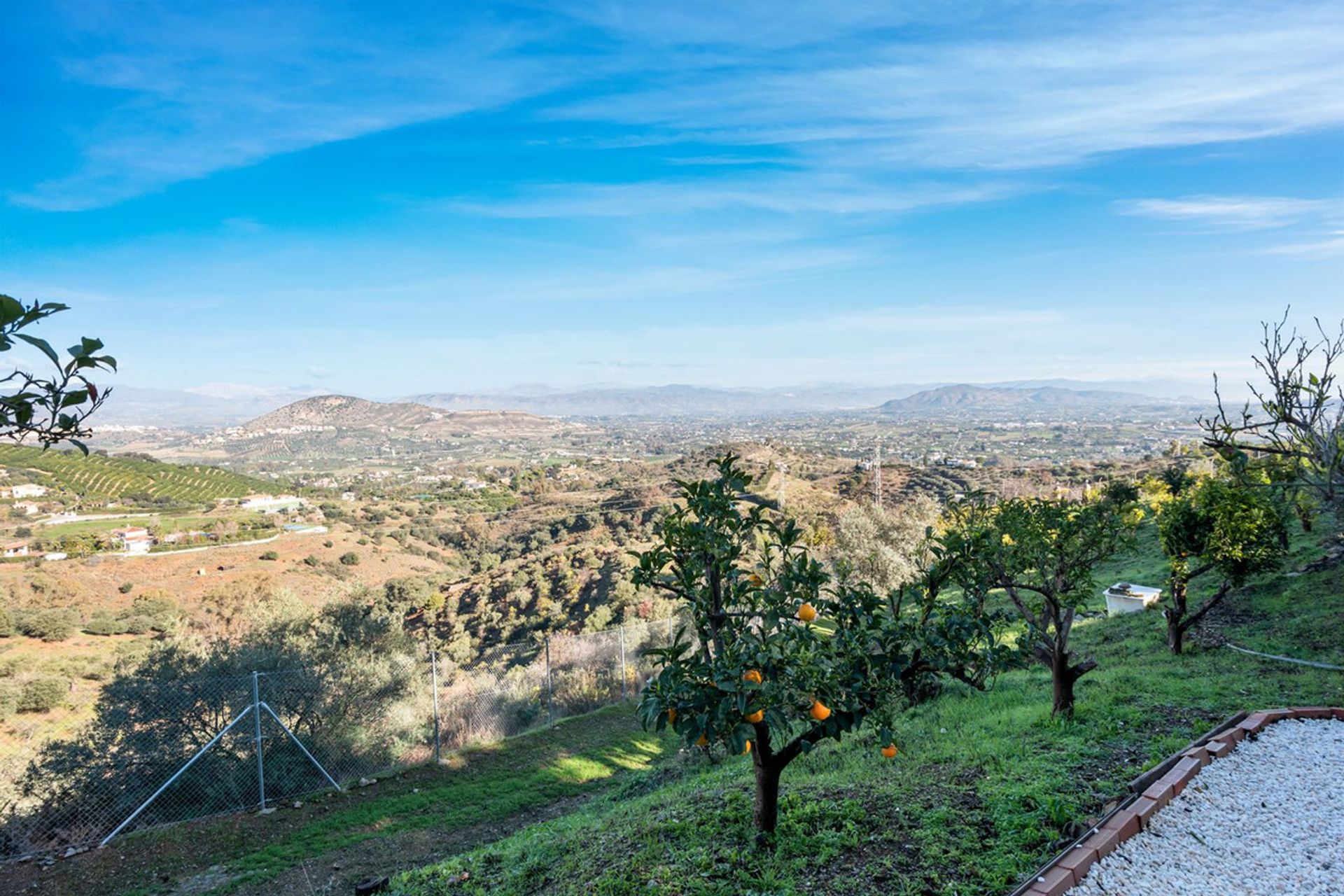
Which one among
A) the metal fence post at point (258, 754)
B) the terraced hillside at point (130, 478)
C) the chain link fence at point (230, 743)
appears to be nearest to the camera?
the chain link fence at point (230, 743)

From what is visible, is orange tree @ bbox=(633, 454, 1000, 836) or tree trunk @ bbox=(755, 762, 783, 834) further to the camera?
tree trunk @ bbox=(755, 762, 783, 834)

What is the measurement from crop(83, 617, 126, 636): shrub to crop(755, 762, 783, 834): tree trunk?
2573 cm

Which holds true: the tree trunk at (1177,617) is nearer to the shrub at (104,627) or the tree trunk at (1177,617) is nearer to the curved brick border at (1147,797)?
the curved brick border at (1147,797)

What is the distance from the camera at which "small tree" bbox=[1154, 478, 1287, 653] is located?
8.95m

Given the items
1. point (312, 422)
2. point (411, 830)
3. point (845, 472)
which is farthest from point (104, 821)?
point (312, 422)

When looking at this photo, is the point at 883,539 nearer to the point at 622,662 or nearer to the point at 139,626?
the point at 622,662

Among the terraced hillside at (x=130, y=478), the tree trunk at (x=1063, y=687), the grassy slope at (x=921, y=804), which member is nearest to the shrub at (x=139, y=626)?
the grassy slope at (x=921, y=804)

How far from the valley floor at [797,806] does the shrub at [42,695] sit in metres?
6.52

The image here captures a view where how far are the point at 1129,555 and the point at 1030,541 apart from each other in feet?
62.2

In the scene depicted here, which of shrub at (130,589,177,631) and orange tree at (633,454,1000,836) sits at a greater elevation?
orange tree at (633,454,1000,836)

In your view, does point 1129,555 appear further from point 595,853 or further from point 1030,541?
point 595,853

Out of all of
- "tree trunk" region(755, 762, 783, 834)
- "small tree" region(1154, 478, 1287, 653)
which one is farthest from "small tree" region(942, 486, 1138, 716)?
"tree trunk" region(755, 762, 783, 834)

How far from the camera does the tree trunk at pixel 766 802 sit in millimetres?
4262

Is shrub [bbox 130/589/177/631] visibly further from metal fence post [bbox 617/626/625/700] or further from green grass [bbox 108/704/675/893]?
green grass [bbox 108/704/675/893]
